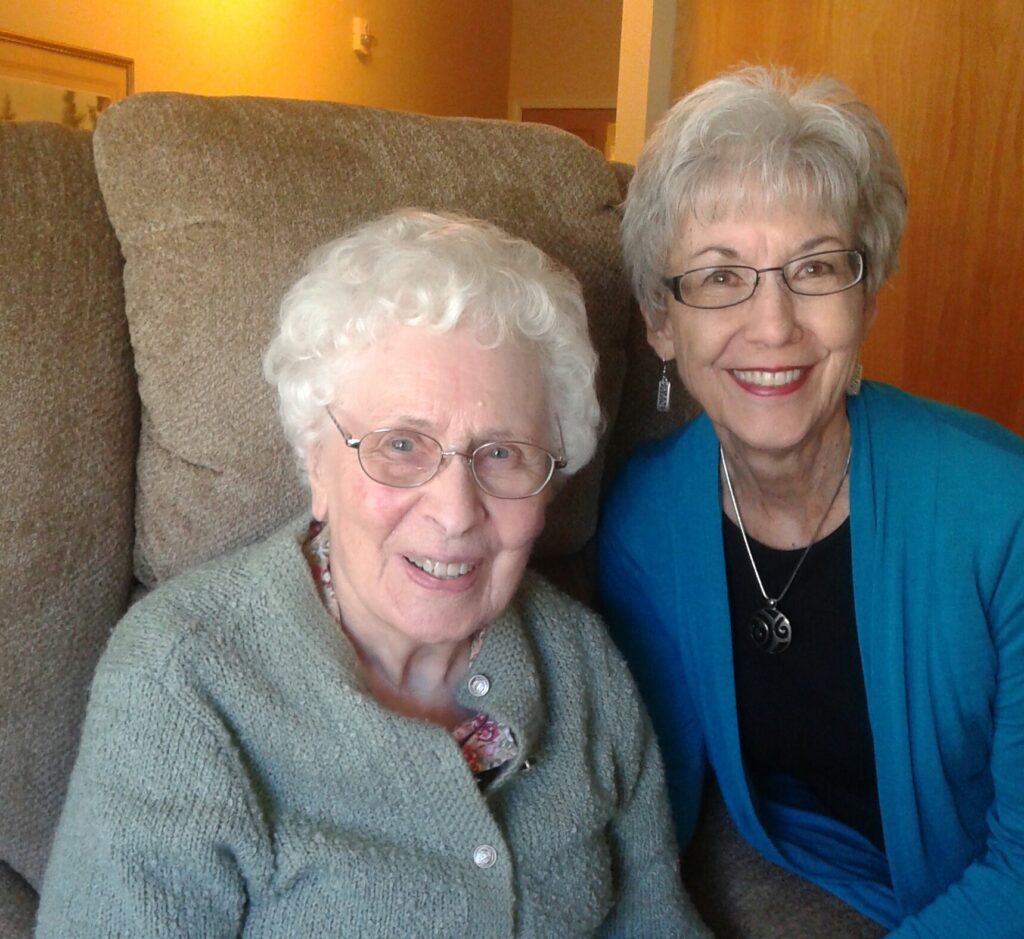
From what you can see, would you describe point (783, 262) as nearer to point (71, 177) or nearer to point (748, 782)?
point (748, 782)

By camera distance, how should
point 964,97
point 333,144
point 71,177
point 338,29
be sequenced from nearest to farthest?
point 71,177
point 333,144
point 964,97
point 338,29

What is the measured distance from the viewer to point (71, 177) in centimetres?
116

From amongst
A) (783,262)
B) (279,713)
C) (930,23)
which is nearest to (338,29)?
(930,23)

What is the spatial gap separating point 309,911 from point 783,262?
892 millimetres

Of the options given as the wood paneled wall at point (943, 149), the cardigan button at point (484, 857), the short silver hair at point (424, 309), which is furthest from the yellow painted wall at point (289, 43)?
the cardigan button at point (484, 857)

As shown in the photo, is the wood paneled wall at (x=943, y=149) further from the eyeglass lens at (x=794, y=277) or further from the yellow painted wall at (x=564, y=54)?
the yellow painted wall at (x=564, y=54)

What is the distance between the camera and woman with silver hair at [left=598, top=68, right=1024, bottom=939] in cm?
119

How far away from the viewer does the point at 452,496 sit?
1.00 meters

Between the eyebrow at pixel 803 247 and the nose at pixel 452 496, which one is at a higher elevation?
the eyebrow at pixel 803 247

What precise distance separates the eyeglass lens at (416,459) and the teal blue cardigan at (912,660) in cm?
43

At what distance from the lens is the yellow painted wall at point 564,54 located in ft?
20.4

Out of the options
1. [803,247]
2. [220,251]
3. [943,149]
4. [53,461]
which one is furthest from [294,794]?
[943,149]

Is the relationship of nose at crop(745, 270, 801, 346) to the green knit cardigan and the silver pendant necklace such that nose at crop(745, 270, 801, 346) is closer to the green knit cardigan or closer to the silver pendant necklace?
the silver pendant necklace

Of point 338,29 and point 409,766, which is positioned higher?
point 338,29
